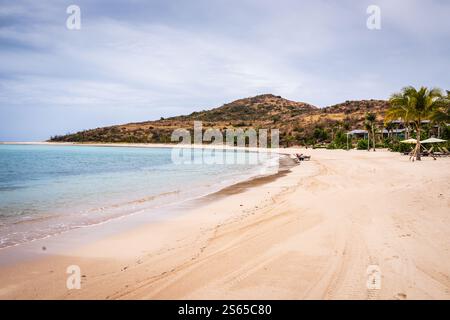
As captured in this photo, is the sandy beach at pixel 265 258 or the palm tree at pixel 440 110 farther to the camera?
the palm tree at pixel 440 110

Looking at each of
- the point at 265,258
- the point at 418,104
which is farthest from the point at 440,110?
the point at 265,258

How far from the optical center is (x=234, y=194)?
12.8 meters

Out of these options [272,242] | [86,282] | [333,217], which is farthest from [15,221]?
[333,217]

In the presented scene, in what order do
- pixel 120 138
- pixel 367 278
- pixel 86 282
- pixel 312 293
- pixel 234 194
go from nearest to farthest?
pixel 312 293 → pixel 367 278 → pixel 86 282 → pixel 234 194 → pixel 120 138

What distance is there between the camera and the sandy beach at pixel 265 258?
13.1 ft

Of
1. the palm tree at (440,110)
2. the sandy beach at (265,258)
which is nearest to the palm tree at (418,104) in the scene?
the palm tree at (440,110)

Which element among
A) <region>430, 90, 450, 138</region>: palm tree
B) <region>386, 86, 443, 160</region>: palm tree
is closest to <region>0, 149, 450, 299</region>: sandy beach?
<region>386, 86, 443, 160</region>: palm tree

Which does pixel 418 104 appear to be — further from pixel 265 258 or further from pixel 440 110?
pixel 265 258

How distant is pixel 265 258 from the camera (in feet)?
16.5

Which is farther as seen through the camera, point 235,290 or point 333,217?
point 333,217

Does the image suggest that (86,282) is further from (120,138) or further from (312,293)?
(120,138)

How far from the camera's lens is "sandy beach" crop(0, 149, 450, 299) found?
13.1 feet

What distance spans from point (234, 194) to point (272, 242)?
6.98 meters

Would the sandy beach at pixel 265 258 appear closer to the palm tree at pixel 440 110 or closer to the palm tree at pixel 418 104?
the palm tree at pixel 418 104
